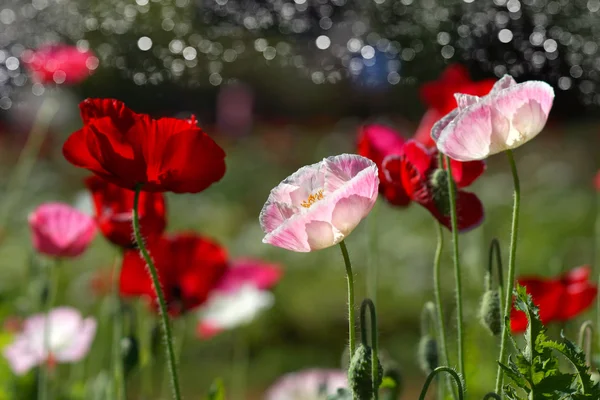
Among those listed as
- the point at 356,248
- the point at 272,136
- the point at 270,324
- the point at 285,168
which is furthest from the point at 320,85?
the point at 270,324

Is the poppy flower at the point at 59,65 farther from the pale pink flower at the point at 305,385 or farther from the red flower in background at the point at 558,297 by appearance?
the red flower in background at the point at 558,297

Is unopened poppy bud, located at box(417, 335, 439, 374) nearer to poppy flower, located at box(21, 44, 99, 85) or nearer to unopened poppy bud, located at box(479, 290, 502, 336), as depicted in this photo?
unopened poppy bud, located at box(479, 290, 502, 336)

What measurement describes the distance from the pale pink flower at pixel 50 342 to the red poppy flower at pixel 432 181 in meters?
0.69

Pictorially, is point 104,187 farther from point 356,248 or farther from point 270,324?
point 356,248

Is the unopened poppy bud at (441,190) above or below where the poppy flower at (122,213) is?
above

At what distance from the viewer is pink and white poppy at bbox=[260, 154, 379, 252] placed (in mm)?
615

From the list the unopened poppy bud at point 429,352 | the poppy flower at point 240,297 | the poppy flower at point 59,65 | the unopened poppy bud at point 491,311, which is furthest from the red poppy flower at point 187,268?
the poppy flower at point 59,65

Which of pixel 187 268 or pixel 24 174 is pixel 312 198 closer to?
pixel 187 268

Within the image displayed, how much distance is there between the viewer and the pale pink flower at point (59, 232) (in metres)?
1.12

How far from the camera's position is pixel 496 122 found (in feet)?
2.15

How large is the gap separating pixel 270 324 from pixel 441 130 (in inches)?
104

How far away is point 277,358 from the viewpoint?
9.94ft

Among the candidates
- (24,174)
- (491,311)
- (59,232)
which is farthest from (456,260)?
(24,174)

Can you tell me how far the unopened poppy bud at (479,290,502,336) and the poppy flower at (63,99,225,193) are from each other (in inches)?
9.8
